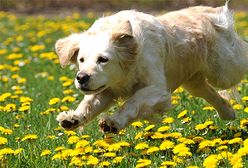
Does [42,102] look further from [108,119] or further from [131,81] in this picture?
[108,119]

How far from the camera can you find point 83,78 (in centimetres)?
486

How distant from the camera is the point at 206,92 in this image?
22.1 feet

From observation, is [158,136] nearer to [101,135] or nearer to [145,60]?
[145,60]

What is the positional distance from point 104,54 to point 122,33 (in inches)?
9.2

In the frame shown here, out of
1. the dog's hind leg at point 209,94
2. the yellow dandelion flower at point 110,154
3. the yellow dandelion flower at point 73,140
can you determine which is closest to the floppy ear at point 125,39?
the yellow dandelion flower at point 73,140

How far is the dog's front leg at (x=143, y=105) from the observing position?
499 centimetres

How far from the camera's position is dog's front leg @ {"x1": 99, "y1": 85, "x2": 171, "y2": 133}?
4993 millimetres

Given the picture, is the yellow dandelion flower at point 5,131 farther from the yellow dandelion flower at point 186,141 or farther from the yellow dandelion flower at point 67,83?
the yellow dandelion flower at point 67,83

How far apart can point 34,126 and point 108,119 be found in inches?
57.1

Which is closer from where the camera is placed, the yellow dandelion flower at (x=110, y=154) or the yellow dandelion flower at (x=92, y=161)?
the yellow dandelion flower at (x=92, y=161)

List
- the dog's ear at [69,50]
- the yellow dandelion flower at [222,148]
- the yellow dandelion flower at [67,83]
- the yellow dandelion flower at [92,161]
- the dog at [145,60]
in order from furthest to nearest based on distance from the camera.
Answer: the yellow dandelion flower at [67,83], the dog's ear at [69,50], the dog at [145,60], the yellow dandelion flower at [222,148], the yellow dandelion flower at [92,161]

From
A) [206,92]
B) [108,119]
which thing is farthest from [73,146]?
[206,92]

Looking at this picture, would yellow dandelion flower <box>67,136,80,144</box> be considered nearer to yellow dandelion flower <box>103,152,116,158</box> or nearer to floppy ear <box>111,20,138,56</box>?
yellow dandelion flower <box>103,152,116,158</box>

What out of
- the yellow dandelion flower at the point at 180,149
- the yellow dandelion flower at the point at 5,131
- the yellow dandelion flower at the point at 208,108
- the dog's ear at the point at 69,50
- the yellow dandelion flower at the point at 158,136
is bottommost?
the yellow dandelion flower at the point at 208,108
